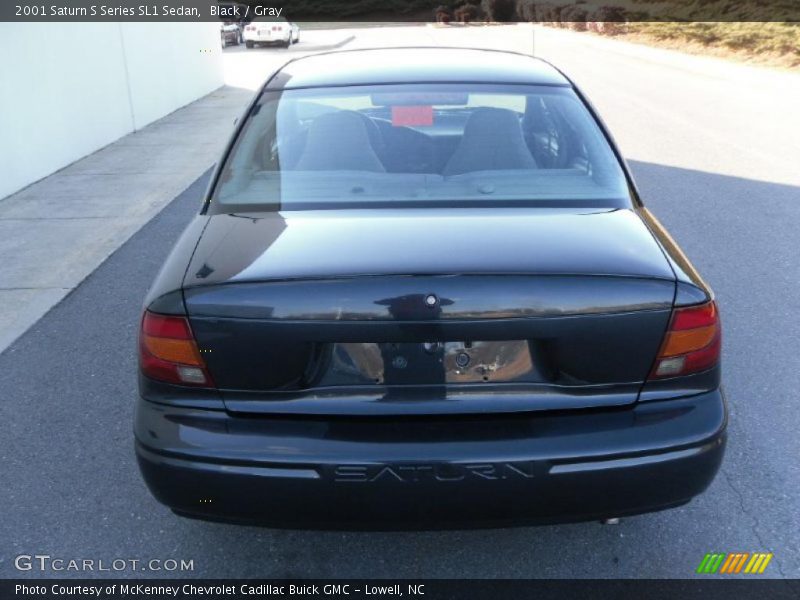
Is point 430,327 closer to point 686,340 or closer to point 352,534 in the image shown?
point 686,340

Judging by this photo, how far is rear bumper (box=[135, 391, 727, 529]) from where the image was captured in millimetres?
2182

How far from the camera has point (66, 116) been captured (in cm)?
937

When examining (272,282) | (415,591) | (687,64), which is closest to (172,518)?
(415,591)

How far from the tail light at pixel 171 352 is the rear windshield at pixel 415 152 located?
2.17ft

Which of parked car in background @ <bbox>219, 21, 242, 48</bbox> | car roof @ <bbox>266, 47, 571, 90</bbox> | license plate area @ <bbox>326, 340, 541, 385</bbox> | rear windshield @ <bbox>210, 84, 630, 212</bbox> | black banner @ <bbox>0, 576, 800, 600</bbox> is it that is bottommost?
black banner @ <bbox>0, 576, 800, 600</bbox>

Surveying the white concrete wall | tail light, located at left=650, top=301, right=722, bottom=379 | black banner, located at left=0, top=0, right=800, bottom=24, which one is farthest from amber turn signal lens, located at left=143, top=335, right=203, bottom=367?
black banner, located at left=0, top=0, right=800, bottom=24

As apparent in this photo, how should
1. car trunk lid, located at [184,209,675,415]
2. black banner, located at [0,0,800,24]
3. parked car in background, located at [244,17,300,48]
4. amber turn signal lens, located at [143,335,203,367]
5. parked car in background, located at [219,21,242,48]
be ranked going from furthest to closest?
1. parked car in background, located at [219,21,242,48]
2. parked car in background, located at [244,17,300,48]
3. black banner, located at [0,0,800,24]
4. amber turn signal lens, located at [143,335,203,367]
5. car trunk lid, located at [184,209,675,415]

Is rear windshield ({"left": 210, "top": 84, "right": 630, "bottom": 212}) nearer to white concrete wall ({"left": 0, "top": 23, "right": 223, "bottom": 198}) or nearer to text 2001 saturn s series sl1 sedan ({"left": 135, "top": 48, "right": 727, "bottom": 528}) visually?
text 2001 saturn s series sl1 sedan ({"left": 135, "top": 48, "right": 727, "bottom": 528})

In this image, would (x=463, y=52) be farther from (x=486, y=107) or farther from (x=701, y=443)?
(x=701, y=443)

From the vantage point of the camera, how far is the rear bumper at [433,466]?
218 cm

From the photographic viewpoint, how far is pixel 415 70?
3541 mm

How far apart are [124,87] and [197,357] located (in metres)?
10.4

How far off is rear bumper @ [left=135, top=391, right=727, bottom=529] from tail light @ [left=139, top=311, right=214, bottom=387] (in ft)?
0.35

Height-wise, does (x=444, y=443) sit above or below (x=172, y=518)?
above
